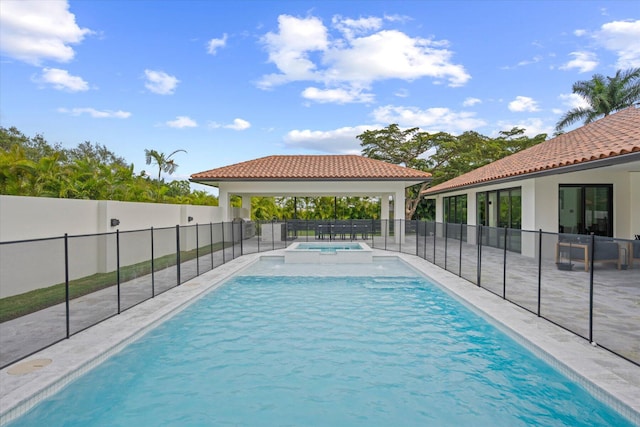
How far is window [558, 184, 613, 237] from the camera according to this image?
44.0ft

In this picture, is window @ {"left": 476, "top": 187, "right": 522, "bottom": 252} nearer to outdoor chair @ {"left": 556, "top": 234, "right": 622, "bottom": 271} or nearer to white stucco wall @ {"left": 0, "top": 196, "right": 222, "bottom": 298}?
outdoor chair @ {"left": 556, "top": 234, "right": 622, "bottom": 271}

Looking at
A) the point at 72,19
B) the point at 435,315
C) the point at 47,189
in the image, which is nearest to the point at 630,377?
the point at 435,315

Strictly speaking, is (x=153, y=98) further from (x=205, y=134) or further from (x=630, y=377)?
(x=630, y=377)

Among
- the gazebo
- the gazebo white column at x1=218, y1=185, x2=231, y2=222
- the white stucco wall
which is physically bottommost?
the white stucco wall

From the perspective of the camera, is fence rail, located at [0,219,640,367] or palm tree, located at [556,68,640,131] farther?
palm tree, located at [556,68,640,131]

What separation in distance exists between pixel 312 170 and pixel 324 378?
16.8 m

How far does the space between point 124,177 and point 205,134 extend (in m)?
11.8

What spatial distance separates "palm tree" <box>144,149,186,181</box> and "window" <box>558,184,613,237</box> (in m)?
24.1

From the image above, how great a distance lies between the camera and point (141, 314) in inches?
261

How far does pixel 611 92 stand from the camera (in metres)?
27.4

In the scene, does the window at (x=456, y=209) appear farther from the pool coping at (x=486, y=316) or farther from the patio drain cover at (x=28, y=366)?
the patio drain cover at (x=28, y=366)

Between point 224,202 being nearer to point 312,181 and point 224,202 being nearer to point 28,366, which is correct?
point 312,181

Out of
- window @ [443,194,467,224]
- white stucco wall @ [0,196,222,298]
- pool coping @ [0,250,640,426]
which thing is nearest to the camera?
pool coping @ [0,250,640,426]

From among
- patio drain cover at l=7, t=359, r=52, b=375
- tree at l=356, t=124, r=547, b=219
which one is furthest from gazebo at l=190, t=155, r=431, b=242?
patio drain cover at l=7, t=359, r=52, b=375
